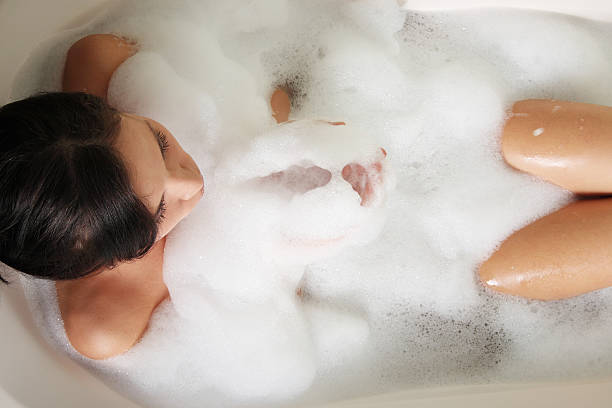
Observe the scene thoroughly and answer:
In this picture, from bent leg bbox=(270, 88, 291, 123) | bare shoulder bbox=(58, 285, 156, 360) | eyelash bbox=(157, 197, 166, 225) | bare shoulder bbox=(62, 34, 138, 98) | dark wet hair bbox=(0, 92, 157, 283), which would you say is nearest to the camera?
dark wet hair bbox=(0, 92, 157, 283)

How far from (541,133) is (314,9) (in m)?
0.57

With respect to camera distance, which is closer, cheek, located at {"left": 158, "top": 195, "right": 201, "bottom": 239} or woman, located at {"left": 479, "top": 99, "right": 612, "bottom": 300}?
cheek, located at {"left": 158, "top": 195, "right": 201, "bottom": 239}

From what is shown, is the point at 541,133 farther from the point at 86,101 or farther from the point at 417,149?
the point at 86,101

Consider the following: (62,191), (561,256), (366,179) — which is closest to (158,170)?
(62,191)

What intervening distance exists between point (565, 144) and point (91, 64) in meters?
0.89

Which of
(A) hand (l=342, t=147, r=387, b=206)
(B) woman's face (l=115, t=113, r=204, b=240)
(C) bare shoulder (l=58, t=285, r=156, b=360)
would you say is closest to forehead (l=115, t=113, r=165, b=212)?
(B) woman's face (l=115, t=113, r=204, b=240)

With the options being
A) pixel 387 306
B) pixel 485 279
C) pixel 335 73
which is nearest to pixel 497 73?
pixel 335 73

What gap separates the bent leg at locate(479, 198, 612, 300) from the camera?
3.01ft

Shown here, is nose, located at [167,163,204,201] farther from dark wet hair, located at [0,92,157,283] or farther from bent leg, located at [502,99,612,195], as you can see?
bent leg, located at [502,99,612,195]

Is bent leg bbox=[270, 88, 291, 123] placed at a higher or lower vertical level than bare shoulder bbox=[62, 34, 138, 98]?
lower

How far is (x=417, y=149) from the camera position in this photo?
3.74 feet

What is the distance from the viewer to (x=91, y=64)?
3.23 feet

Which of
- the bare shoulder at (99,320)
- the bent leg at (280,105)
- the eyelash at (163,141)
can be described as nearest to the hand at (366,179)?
the bent leg at (280,105)

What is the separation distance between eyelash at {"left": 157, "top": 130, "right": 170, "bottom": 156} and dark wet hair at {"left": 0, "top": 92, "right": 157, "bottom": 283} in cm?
9
